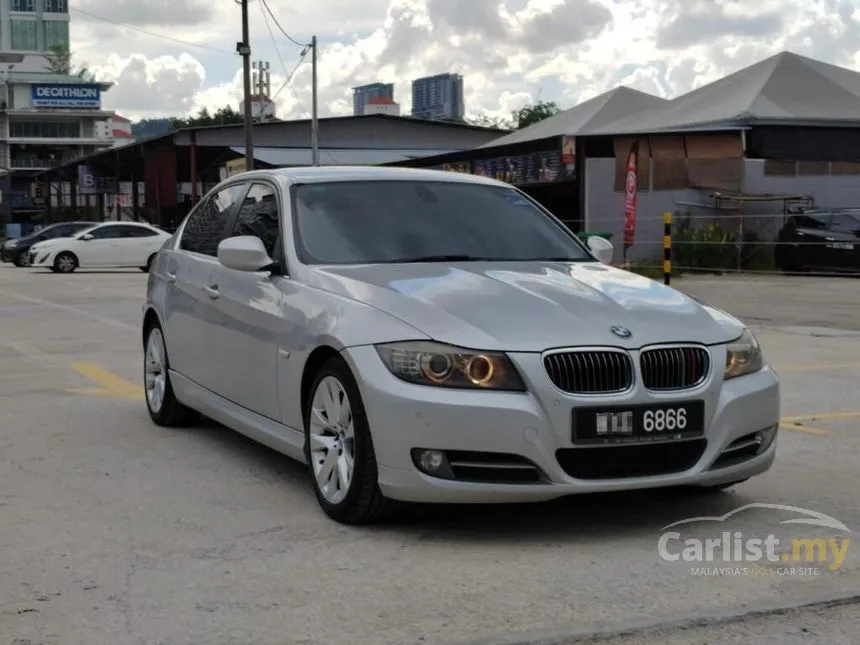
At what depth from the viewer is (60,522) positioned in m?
5.23

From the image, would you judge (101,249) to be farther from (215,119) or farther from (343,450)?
(215,119)

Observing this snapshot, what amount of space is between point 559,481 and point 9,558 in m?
2.15

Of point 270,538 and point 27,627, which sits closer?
point 27,627

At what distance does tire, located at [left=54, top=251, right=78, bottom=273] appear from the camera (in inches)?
1275

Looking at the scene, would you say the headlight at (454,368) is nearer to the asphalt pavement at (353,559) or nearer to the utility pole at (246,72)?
the asphalt pavement at (353,559)

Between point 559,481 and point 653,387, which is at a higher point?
point 653,387

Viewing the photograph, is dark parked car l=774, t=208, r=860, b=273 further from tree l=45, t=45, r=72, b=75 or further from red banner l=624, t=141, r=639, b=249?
tree l=45, t=45, r=72, b=75

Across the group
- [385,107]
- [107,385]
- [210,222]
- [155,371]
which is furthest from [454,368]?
[385,107]

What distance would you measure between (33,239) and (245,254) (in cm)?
3548

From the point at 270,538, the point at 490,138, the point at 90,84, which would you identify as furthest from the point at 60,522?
the point at 90,84

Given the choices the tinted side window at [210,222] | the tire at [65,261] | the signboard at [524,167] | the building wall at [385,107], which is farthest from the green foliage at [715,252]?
the building wall at [385,107]

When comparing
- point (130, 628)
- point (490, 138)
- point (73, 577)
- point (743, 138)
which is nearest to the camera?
point (130, 628)

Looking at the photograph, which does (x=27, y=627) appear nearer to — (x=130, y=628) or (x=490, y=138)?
(x=130, y=628)

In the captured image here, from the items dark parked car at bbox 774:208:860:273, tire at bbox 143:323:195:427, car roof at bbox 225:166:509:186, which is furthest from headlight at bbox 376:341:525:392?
dark parked car at bbox 774:208:860:273
